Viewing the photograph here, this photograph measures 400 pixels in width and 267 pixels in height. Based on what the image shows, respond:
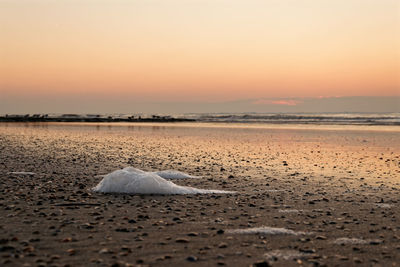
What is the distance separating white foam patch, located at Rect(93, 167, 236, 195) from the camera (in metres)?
12.8

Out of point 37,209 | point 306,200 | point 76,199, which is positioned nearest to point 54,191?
point 76,199

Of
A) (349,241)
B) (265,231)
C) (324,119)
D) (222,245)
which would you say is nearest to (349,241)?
(349,241)

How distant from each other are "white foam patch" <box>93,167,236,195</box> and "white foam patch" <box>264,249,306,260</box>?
233 inches

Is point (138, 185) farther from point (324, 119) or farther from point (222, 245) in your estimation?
point (324, 119)

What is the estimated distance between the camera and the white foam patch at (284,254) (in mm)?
7016

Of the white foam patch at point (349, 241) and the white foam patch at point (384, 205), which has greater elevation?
the white foam patch at point (349, 241)

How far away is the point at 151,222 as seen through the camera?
9273 mm

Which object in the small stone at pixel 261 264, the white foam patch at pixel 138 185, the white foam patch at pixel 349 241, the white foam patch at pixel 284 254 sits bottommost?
the white foam patch at pixel 349 241

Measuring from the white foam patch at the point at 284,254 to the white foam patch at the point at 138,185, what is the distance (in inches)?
233

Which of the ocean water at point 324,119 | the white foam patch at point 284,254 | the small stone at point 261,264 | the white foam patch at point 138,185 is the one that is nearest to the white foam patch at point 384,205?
the white foam patch at point 138,185

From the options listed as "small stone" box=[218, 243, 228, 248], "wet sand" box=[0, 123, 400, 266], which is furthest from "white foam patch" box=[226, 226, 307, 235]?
"small stone" box=[218, 243, 228, 248]

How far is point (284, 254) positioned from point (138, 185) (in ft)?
21.5

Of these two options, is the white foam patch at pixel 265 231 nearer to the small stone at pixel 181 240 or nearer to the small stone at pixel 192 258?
the small stone at pixel 181 240

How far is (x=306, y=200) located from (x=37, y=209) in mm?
7274
